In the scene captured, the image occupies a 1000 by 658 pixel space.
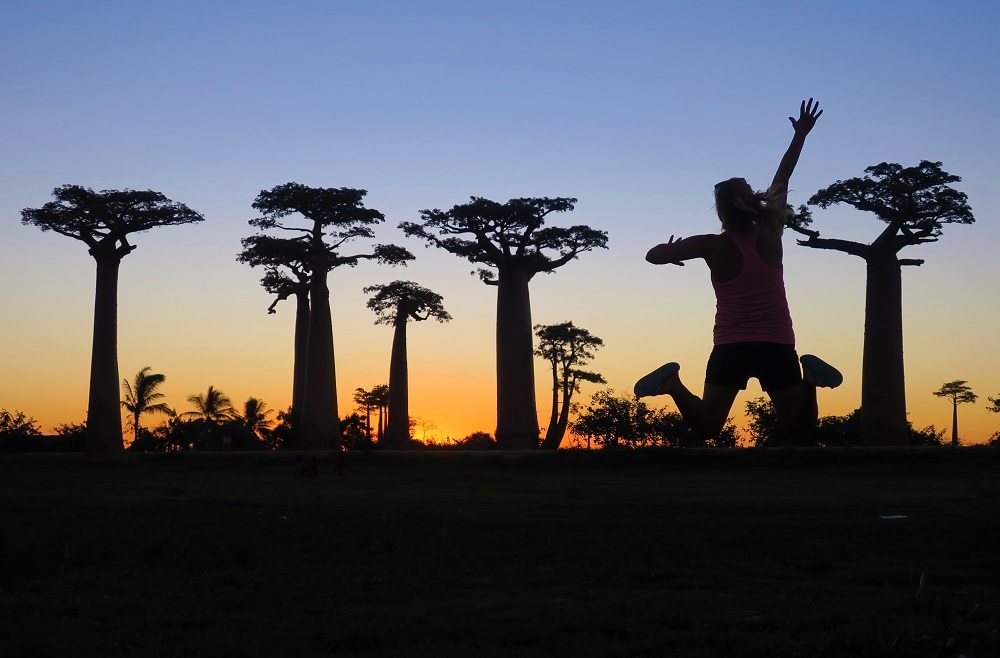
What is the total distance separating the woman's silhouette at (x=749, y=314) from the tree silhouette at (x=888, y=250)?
27.8 meters

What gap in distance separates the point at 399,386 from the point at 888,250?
20454 mm

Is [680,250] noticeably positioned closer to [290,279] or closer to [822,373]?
[822,373]

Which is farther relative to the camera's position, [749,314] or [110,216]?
[110,216]

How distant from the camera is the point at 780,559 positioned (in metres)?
12.0

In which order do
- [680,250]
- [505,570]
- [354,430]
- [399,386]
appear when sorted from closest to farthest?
[680,250]
[505,570]
[399,386]
[354,430]

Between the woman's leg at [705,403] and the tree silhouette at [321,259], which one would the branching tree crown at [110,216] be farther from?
the woman's leg at [705,403]

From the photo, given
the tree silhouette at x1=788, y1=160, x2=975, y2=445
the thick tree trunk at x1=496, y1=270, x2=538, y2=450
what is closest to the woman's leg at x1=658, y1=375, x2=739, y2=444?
the tree silhouette at x1=788, y1=160, x2=975, y2=445

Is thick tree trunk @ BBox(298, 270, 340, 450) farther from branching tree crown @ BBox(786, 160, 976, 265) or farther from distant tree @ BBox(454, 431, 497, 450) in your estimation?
branching tree crown @ BBox(786, 160, 976, 265)

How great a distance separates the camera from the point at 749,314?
509cm

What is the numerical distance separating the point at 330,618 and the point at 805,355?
16.7 feet

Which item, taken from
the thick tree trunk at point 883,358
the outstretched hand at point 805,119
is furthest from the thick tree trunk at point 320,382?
the outstretched hand at point 805,119

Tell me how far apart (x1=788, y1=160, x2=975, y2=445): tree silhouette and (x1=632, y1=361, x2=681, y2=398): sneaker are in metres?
A: 27.8

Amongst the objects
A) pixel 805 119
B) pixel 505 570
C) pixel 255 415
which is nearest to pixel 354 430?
pixel 255 415

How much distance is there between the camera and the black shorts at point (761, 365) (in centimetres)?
508
